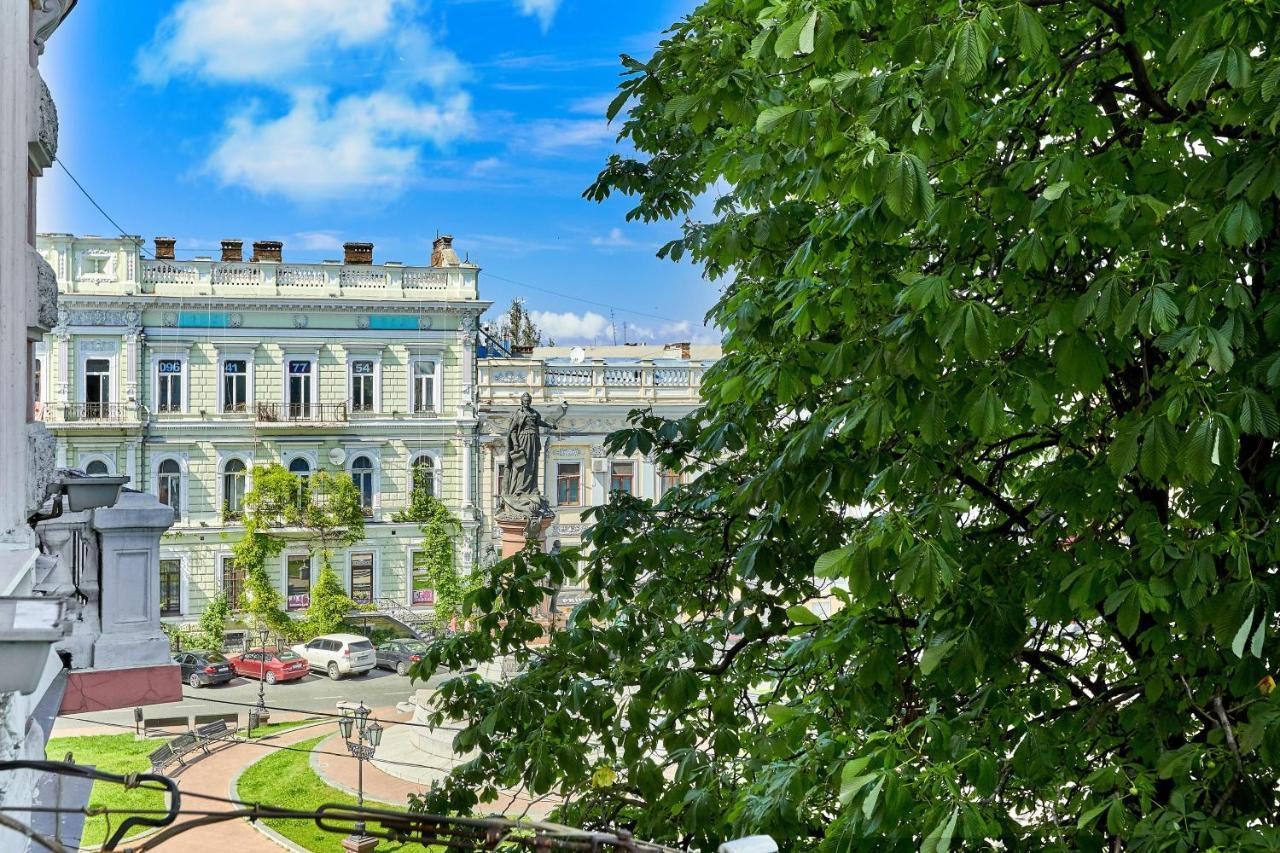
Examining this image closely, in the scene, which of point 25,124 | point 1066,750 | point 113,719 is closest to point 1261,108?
point 1066,750

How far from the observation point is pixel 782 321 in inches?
153

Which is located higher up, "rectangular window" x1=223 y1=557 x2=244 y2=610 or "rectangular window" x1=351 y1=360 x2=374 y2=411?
"rectangular window" x1=351 y1=360 x2=374 y2=411

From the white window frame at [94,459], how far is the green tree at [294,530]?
2.58 m

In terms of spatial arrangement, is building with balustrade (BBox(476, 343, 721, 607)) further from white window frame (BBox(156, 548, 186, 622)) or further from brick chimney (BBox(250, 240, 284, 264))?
white window frame (BBox(156, 548, 186, 622))

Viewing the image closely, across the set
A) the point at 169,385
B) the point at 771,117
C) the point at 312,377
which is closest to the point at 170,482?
the point at 169,385

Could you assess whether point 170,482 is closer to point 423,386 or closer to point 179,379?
point 179,379

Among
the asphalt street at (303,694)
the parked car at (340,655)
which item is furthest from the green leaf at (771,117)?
the parked car at (340,655)

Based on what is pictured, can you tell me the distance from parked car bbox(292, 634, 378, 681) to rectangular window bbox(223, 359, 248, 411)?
17.1ft

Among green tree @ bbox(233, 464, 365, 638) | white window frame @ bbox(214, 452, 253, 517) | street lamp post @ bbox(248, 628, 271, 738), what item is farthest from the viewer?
white window frame @ bbox(214, 452, 253, 517)

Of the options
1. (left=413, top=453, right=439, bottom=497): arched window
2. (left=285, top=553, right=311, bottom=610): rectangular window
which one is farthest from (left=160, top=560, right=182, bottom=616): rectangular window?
Answer: (left=413, top=453, right=439, bottom=497): arched window

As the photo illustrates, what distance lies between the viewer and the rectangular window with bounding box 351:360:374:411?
24625 millimetres

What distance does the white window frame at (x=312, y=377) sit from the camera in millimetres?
24078

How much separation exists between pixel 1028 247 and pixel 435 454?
22.8 meters

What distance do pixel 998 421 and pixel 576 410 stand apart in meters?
23.1
